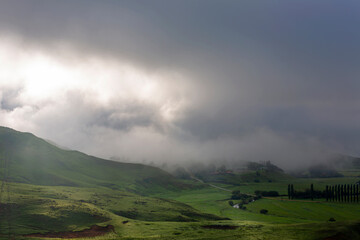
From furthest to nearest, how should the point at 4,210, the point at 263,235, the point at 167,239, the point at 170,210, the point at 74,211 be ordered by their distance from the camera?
the point at 170,210 → the point at 74,211 → the point at 4,210 → the point at 263,235 → the point at 167,239

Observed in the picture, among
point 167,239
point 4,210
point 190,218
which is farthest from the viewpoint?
point 190,218

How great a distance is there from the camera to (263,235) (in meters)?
115

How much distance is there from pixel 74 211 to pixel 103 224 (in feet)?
65.3

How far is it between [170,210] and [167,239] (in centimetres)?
8155

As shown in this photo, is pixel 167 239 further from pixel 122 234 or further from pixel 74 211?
pixel 74 211

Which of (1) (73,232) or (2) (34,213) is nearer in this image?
(1) (73,232)

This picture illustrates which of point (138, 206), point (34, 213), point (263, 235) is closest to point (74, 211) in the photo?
point (34, 213)

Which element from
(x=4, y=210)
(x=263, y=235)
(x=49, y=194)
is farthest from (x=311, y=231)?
(x=49, y=194)

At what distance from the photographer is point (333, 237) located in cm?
10925

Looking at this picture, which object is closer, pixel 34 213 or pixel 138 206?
pixel 34 213

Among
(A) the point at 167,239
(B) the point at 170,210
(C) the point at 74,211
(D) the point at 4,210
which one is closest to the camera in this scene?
(A) the point at 167,239

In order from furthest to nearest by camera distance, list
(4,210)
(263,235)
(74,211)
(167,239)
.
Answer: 1. (74,211)
2. (4,210)
3. (263,235)
4. (167,239)

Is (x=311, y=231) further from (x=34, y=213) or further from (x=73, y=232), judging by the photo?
(x=34, y=213)

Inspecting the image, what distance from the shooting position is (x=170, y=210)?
188 metres
